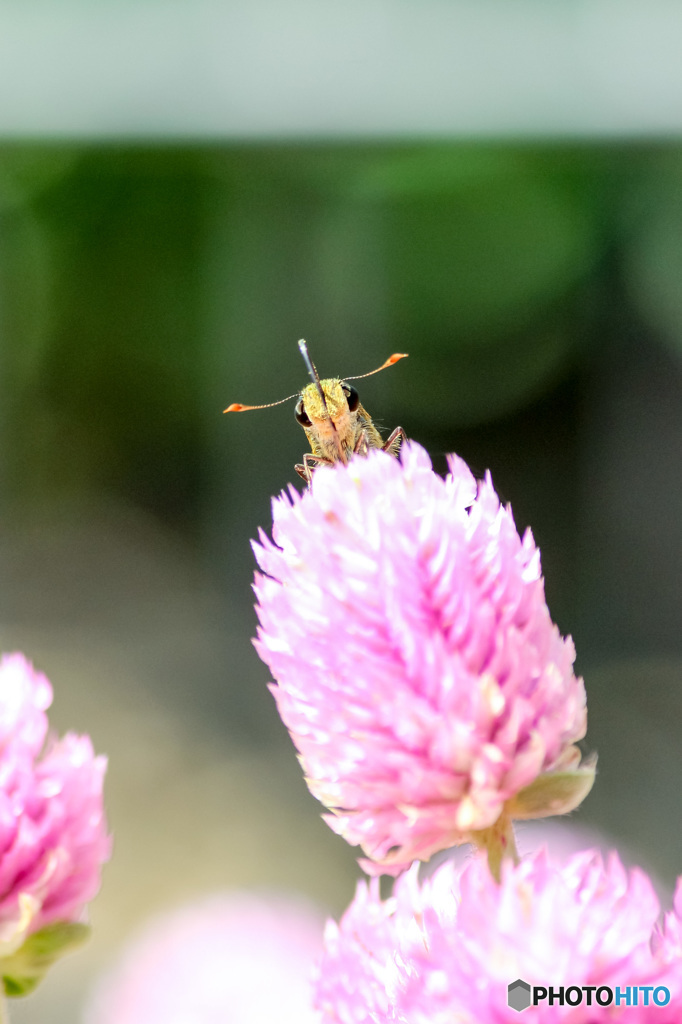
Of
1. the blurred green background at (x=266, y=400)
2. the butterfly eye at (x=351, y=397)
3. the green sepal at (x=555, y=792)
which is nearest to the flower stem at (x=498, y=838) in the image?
the green sepal at (x=555, y=792)

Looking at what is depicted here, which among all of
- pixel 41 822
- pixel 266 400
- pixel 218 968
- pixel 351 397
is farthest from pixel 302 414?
pixel 266 400

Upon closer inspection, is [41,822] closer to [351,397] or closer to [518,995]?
[518,995]

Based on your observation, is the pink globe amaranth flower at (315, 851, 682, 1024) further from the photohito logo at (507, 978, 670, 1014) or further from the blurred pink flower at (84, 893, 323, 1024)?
the blurred pink flower at (84, 893, 323, 1024)

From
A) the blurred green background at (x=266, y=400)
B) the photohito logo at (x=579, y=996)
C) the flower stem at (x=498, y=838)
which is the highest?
the blurred green background at (x=266, y=400)

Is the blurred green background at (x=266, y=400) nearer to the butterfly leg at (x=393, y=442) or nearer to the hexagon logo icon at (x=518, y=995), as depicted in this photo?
the butterfly leg at (x=393, y=442)

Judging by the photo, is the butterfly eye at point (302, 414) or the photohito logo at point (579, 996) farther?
the butterfly eye at point (302, 414)

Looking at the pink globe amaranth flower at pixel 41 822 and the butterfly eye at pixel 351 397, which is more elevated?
the butterfly eye at pixel 351 397

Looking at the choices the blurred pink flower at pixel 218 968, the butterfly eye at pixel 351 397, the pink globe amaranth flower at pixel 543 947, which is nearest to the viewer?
the pink globe amaranth flower at pixel 543 947
